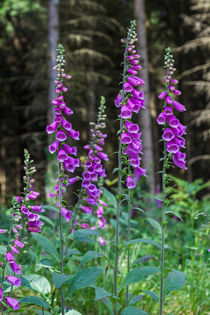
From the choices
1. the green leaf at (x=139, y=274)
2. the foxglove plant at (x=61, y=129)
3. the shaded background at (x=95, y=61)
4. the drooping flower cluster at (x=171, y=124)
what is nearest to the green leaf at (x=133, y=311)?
the green leaf at (x=139, y=274)

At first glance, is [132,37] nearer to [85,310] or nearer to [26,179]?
[26,179]

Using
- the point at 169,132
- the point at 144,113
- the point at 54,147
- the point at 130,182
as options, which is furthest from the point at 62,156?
the point at 144,113

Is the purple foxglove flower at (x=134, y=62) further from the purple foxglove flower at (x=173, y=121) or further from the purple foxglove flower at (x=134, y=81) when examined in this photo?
the purple foxglove flower at (x=173, y=121)

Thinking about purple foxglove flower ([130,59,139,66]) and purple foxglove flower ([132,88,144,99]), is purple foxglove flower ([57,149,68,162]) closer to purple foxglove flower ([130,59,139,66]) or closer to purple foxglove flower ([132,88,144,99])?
purple foxglove flower ([132,88,144,99])

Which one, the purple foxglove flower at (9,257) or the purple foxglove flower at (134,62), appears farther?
the purple foxglove flower at (134,62)

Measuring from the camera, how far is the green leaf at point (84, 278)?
251 centimetres

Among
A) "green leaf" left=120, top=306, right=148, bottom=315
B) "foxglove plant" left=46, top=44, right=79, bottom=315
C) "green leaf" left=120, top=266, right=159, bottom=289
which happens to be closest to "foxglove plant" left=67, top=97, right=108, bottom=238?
"foxglove plant" left=46, top=44, right=79, bottom=315

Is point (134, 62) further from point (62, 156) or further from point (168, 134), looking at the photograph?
point (62, 156)

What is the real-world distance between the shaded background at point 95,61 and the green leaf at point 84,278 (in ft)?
34.2

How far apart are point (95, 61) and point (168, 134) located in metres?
14.3

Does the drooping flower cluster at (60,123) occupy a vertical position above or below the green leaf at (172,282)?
above

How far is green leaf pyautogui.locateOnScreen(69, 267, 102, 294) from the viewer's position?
8.24ft

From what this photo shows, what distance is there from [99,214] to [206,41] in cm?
1133

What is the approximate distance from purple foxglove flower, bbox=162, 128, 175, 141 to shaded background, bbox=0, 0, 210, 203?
1034 cm
